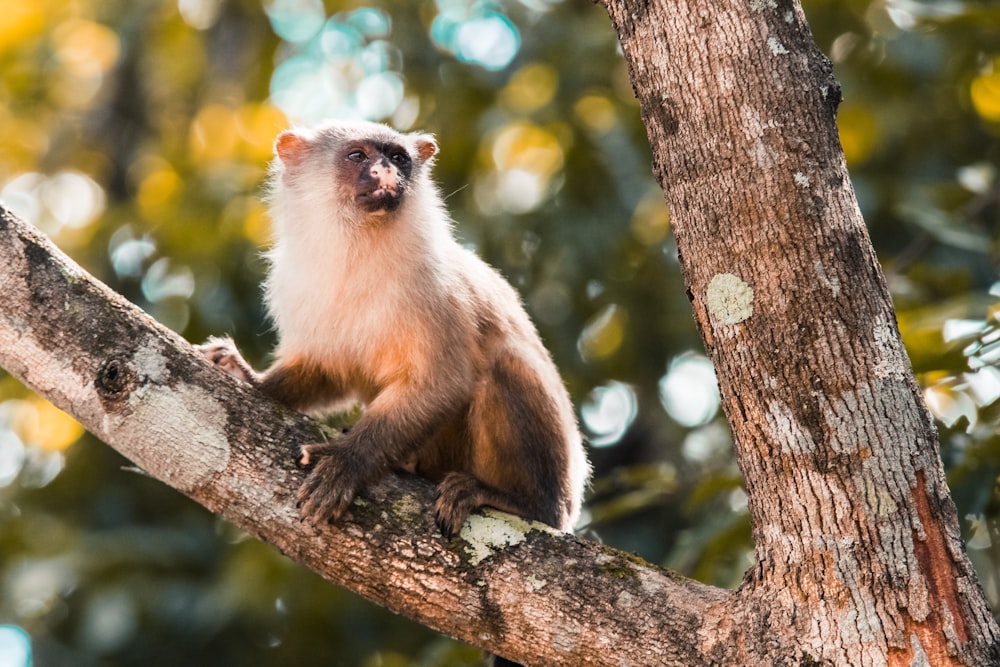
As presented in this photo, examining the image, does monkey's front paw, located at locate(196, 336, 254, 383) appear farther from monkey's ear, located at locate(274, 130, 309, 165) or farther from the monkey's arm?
monkey's ear, located at locate(274, 130, 309, 165)

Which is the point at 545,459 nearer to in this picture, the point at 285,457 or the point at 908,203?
the point at 285,457

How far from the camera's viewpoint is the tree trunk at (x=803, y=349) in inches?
106

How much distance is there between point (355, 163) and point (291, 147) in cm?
35

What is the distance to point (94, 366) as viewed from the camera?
3105mm

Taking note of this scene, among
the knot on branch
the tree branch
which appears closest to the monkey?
the tree branch

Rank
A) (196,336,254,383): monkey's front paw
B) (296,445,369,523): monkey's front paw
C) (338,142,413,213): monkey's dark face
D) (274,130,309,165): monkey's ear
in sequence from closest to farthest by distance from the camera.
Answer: (296,445,369,523): monkey's front paw, (196,336,254,383): monkey's front paw, (338,142,413,213): monkey's dark face, (274,130,309,165): monkey's ear

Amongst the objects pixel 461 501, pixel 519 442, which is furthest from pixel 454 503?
pixel 519 442

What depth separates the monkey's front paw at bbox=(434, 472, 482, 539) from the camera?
10.3ft

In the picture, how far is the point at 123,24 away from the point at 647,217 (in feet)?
14.2

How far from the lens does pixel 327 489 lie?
3.04 m

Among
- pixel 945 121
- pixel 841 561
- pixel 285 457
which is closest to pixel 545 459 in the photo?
pixel 285 457

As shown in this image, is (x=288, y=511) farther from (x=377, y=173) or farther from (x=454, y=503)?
(x=377, y=173)

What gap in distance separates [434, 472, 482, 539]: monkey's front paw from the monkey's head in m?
1.28

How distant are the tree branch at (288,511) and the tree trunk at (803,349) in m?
0.34
